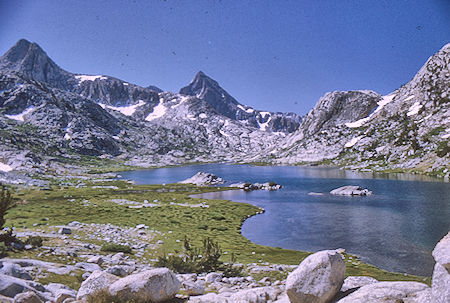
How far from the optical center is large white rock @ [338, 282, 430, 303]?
9023mm

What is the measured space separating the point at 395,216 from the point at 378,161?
13270cm

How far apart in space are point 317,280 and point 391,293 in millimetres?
2412

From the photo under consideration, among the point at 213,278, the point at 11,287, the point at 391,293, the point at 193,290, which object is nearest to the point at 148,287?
the point at 193,290

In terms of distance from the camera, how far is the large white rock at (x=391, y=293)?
9.02 m

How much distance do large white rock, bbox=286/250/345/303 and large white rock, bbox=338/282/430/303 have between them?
82 cm

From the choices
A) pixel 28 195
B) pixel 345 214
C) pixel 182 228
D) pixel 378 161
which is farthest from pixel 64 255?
pixel 378 161

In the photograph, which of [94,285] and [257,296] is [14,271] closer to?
[94,285]

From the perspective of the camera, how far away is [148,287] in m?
12.2

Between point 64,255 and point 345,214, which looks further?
point 345,214

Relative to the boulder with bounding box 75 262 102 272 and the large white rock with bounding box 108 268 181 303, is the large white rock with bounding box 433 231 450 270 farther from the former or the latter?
the boulder with bounding box 75 262 102 272

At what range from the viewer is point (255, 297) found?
1302 centimetres

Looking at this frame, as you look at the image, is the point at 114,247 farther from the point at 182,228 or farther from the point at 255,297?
the point at 182,228

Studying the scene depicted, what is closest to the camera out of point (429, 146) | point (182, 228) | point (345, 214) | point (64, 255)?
point (64, 255)

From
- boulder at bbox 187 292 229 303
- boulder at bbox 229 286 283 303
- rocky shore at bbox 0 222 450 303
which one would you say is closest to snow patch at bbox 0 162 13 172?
rocky shore at bbox 0 222 450 303
